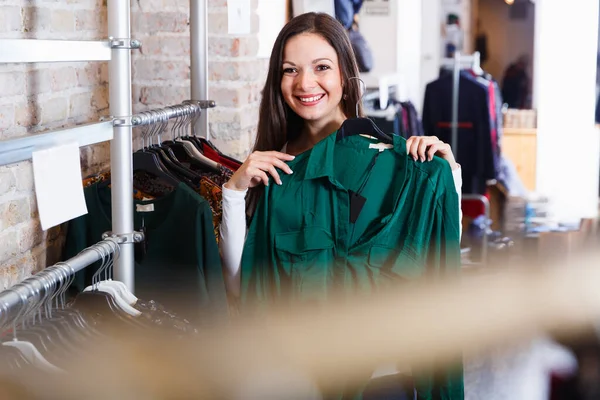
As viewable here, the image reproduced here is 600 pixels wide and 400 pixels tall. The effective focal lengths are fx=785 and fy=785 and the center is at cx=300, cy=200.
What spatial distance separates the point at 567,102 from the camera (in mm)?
5375

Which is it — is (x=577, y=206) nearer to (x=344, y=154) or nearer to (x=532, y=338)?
(x=532, y=338)

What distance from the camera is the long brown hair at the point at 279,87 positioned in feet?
6.07

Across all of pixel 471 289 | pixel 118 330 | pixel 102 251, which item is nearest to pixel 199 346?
pixel 118 330

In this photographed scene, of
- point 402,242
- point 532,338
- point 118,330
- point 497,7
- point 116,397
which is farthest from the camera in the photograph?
point 497,7

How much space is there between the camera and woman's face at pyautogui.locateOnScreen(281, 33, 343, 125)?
184cm

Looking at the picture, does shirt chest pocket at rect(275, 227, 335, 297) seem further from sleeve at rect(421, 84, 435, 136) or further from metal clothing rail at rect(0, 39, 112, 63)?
sleeve at rect(421, 84, 435, 136)

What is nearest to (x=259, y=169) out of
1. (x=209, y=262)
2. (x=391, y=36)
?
(x=209, y=262)

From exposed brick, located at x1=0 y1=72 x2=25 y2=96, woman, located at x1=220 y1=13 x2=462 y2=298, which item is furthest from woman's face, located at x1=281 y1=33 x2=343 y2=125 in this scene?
exposed brick, located at x1=0 y1=72 x2=25 y2=96

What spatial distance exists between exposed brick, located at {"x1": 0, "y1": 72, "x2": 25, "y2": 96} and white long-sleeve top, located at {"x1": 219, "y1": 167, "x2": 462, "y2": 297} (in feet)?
1.59

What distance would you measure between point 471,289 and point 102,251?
346cm

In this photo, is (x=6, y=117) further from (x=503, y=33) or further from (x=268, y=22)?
(x=503, y=33)

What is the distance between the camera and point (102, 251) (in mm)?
1536

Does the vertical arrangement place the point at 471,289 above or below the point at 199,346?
below

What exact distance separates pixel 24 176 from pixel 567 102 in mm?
4478
